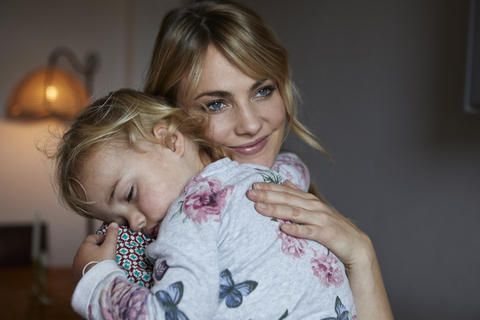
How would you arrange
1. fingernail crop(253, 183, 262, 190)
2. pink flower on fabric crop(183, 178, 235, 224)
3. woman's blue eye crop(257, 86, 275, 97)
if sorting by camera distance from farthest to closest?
woman's blue eye crop(257, 86, 275, 97) → fingernail crop(253, 183, 262, 190) → pink flower on fabric crop(183, 178, 235, 224)

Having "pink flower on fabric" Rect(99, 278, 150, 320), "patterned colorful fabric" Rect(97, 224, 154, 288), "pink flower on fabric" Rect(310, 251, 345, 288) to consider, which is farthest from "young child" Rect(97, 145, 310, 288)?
"pink flower on fabric" Rect(310, 251, 345, 288)

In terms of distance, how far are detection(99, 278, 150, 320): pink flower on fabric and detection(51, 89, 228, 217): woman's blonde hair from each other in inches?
12.3

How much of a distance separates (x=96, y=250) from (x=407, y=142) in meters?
1.35

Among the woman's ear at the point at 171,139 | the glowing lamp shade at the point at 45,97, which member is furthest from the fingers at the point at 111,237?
the glowing lamp shade at the point at 45,97

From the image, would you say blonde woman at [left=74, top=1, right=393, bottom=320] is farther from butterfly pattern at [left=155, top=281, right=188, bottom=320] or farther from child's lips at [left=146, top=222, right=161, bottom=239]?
butterfly pattern at [left=155, top=281, right=188, bottom=320]

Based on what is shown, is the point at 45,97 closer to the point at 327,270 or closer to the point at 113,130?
the point at 113,130

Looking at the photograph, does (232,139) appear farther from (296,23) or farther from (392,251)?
(296,23)

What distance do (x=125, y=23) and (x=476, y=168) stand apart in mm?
3601

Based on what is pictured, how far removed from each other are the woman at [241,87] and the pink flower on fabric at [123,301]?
0.44m

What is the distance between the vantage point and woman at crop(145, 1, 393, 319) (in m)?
1.13

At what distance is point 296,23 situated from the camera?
2541 millimetres

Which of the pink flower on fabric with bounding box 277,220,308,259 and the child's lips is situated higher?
the pink flower on fabric with bounding box 277,220,308,259

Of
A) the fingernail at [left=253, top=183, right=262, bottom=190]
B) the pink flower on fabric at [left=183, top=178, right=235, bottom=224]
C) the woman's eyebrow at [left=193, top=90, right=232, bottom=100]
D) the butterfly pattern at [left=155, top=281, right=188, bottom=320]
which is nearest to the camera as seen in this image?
the butterfly pattern at [left=155, top=281, right=188, bottom=320]

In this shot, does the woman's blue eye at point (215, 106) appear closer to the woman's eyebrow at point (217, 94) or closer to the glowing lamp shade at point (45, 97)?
the woman's eyebrow at point (217, 94)
